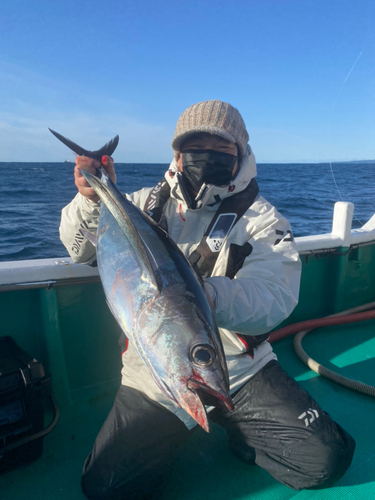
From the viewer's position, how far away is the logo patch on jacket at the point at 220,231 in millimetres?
2078

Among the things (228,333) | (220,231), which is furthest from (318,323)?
(220,231)

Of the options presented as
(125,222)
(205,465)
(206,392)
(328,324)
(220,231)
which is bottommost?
(205,465)

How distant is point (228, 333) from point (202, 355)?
943 mm

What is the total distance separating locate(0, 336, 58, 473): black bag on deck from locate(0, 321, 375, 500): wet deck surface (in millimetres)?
124

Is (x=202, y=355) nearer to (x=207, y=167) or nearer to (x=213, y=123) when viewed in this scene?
(x=207, y=167)

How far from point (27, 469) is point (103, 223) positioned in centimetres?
157

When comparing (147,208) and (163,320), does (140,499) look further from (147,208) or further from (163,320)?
(147,208)

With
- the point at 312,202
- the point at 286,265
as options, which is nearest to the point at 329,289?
the point at 286,265

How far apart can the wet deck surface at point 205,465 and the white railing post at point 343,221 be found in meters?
1.49

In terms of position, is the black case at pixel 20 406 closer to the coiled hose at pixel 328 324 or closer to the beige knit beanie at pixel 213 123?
the beige knit beanie at pixel 213 123

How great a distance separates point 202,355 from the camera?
110 centimetres

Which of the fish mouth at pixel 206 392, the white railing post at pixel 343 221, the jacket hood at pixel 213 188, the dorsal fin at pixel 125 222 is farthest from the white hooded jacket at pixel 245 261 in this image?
the white railing post at pixel 343 221

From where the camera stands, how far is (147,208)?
2312 millimetres

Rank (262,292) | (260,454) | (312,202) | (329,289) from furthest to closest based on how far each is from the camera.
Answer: (312,202), (329,289), (260,454), (262,292)
